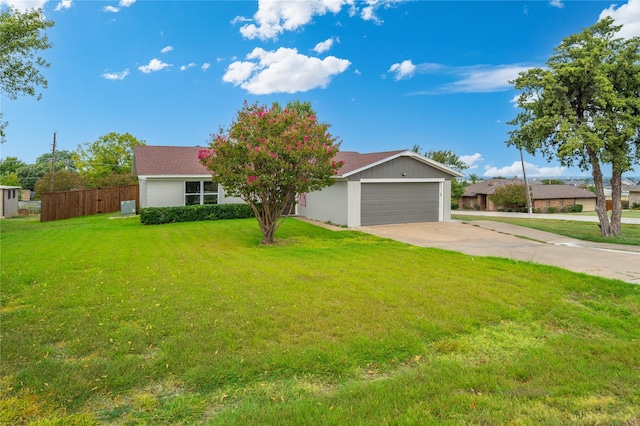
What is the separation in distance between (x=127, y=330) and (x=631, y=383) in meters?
5.06

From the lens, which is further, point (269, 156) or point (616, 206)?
point (616, 206)

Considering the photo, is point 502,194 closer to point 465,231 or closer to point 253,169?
point 465,231

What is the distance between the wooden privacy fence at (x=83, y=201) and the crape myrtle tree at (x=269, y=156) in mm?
13787

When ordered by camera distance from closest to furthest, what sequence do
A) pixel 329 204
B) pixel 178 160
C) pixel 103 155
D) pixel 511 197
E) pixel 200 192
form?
pixel 329 204
pixel 200 192
pixel 178 160
pixel 103 155
pixel 511 197

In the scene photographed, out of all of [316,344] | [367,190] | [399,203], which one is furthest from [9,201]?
[316,344]

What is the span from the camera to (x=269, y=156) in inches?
409

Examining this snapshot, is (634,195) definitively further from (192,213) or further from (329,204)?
(192,213)

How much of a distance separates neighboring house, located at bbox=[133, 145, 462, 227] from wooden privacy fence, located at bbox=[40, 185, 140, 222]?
4148 millimetres

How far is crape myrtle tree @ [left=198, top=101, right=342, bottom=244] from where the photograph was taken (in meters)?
10.6

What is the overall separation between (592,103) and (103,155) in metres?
39.5

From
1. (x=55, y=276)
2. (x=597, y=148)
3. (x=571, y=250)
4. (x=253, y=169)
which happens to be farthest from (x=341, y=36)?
(x=55, y=276)

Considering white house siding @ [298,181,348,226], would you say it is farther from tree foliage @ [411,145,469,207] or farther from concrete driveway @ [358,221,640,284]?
tree foliage @ [411,145,469,207]

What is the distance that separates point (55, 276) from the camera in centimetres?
704

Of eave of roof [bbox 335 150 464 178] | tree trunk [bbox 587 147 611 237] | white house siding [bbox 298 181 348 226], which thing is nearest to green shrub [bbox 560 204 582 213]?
tree trunk [bbox 587 147 611 237]
